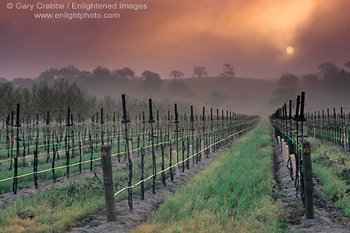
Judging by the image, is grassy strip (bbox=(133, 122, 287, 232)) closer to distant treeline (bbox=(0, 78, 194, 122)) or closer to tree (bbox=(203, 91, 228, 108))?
distant treeline (bbox=(0, 78, 194, 122))

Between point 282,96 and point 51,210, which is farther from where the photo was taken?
point 282,96

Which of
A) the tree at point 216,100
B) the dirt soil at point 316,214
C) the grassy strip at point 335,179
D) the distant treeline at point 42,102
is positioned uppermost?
the tree at point 216,100

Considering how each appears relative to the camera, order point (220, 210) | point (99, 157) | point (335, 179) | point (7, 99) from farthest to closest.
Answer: point (7, 99) < point (99, 157) < point (335, 179) < point (220, 210)

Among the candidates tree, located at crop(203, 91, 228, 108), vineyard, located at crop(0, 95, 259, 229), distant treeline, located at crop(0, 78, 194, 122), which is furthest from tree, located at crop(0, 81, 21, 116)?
tree, located at crop(203, 91, 228, 108)

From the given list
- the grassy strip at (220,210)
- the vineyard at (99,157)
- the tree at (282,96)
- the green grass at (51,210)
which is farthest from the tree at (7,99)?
the tree at (282,96)

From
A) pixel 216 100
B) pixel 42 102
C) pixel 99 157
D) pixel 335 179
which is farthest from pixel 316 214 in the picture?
pixel 216 100

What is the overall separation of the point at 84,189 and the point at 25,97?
41.5 metres

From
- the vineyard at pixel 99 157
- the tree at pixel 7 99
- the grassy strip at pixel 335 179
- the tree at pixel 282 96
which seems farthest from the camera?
the tree at pixel 282 96

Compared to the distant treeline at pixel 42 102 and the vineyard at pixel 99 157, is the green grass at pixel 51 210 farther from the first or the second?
the distant treeline at pixel 42 102

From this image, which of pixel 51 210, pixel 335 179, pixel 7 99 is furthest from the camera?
pixel 7 99

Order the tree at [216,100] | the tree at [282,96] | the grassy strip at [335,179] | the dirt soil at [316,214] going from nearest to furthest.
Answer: the dirt soil at [316,214] → the grassy strip at [335,179] → the tree at [282,96] → the tree at [216,100]

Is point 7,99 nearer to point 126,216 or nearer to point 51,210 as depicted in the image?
point 51,210

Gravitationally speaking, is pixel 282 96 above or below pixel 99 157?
above

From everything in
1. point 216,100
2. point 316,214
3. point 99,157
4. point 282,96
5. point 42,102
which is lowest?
point 316,214
